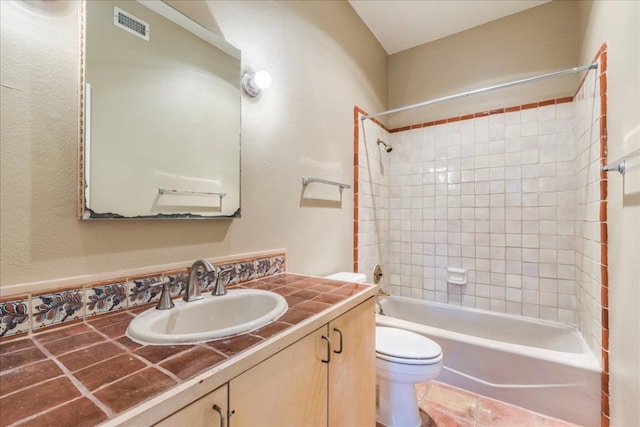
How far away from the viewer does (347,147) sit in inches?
87.0

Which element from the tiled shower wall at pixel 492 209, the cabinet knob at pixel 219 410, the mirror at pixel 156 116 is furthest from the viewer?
the tiled shower wall at pixel 492 209

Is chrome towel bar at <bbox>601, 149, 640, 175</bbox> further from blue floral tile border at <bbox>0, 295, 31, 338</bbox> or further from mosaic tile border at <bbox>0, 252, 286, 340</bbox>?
blue floral tile border at <bbox>0, 295, 31, 338</bbox>

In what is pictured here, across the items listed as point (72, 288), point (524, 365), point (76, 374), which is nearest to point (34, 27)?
point (72, 288)

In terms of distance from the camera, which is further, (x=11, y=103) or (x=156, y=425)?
(x=11, y=103)

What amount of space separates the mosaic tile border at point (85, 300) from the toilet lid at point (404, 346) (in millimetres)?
957

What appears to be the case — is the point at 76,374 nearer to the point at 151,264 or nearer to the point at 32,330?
the point at 32,330

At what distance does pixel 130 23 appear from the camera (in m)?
0.98

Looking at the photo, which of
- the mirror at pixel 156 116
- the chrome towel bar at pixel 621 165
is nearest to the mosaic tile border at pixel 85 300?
the mirror at pixel 156 116

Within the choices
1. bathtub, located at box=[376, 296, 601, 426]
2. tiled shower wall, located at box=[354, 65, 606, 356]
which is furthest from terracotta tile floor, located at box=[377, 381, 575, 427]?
tiled shower wall, located at box=[354, 65, 606, 356]

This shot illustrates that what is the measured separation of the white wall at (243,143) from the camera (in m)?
0.76

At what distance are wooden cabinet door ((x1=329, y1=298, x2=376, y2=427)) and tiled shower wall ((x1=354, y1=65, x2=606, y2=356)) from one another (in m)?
1.11

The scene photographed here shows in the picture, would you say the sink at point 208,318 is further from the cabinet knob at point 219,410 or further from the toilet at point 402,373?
the toilet at point 402,373

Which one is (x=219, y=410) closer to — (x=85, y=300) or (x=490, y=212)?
(x=85, y=300)

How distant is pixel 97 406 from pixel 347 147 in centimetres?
201
